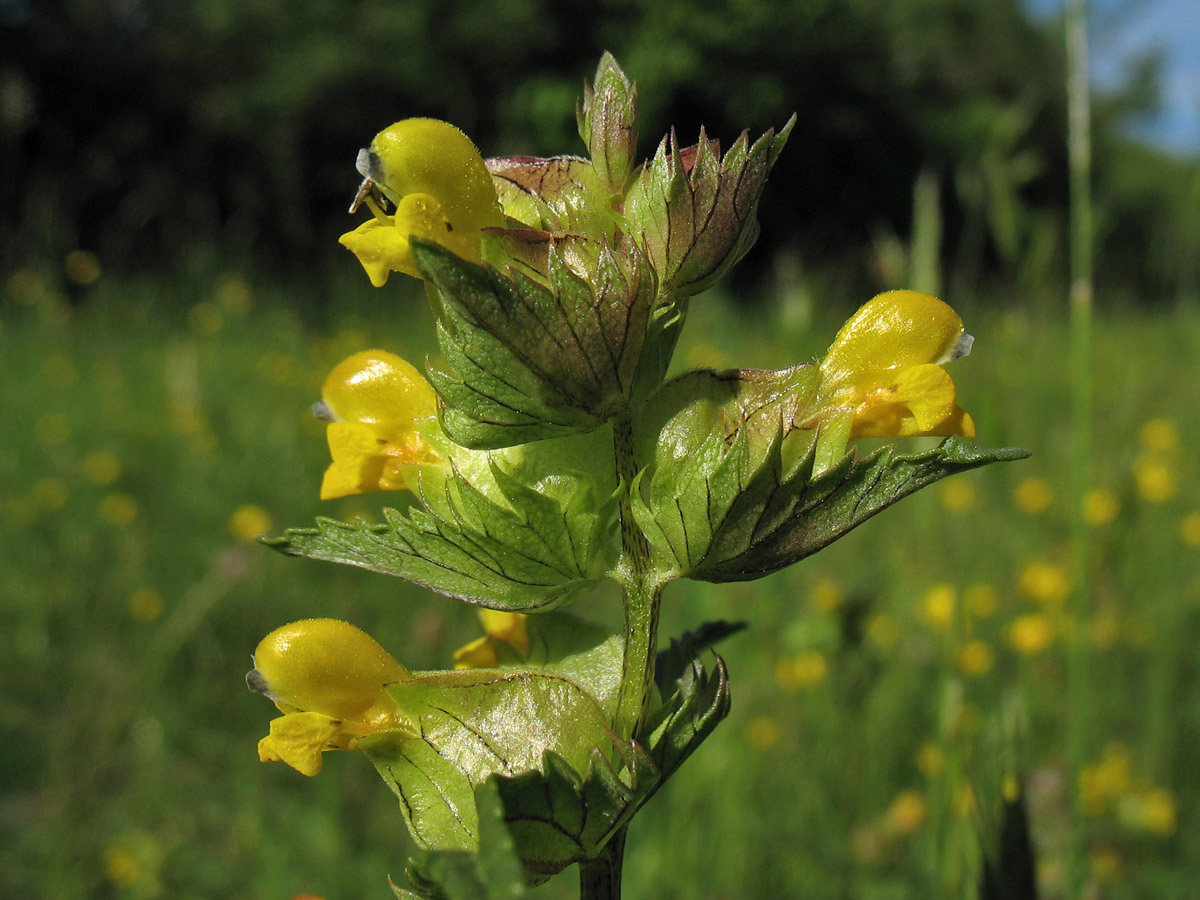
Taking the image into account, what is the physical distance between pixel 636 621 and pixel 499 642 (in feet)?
0.48

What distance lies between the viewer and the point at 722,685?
52 centimetres

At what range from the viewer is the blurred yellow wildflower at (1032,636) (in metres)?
2.00

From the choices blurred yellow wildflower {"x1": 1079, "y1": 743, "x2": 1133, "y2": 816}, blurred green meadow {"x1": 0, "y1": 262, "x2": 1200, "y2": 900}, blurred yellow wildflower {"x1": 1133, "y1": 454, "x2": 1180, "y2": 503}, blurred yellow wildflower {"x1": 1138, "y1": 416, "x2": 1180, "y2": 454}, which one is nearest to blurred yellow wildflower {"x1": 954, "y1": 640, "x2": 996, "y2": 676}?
blurred green meadow {"x1": 0, "y1": 262, "x2": 1200, "y2": 900}

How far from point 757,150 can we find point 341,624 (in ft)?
1.22

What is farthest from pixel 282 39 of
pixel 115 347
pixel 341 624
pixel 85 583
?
pixel 341 624

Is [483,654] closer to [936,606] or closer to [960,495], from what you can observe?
[936,606]

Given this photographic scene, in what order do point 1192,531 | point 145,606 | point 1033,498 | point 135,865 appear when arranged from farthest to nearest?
point 1033,498 → point 1192,531 → point 145,606 → point 135,865

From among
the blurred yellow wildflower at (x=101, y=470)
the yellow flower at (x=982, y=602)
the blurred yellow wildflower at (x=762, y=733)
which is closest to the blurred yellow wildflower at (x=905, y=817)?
the blurred yellow wildflower at (x=762, y=733)

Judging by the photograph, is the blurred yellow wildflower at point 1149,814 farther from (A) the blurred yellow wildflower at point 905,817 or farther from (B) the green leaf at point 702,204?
(B) the green leaf at point 702,204

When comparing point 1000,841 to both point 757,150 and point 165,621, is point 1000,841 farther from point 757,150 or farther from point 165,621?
point 165,621

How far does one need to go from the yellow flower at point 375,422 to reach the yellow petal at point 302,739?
0.47 feet

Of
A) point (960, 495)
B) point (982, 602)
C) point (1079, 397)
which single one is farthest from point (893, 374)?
point (960, 495)

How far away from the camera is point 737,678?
1.85 metres

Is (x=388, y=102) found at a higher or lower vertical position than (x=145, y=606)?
higher
